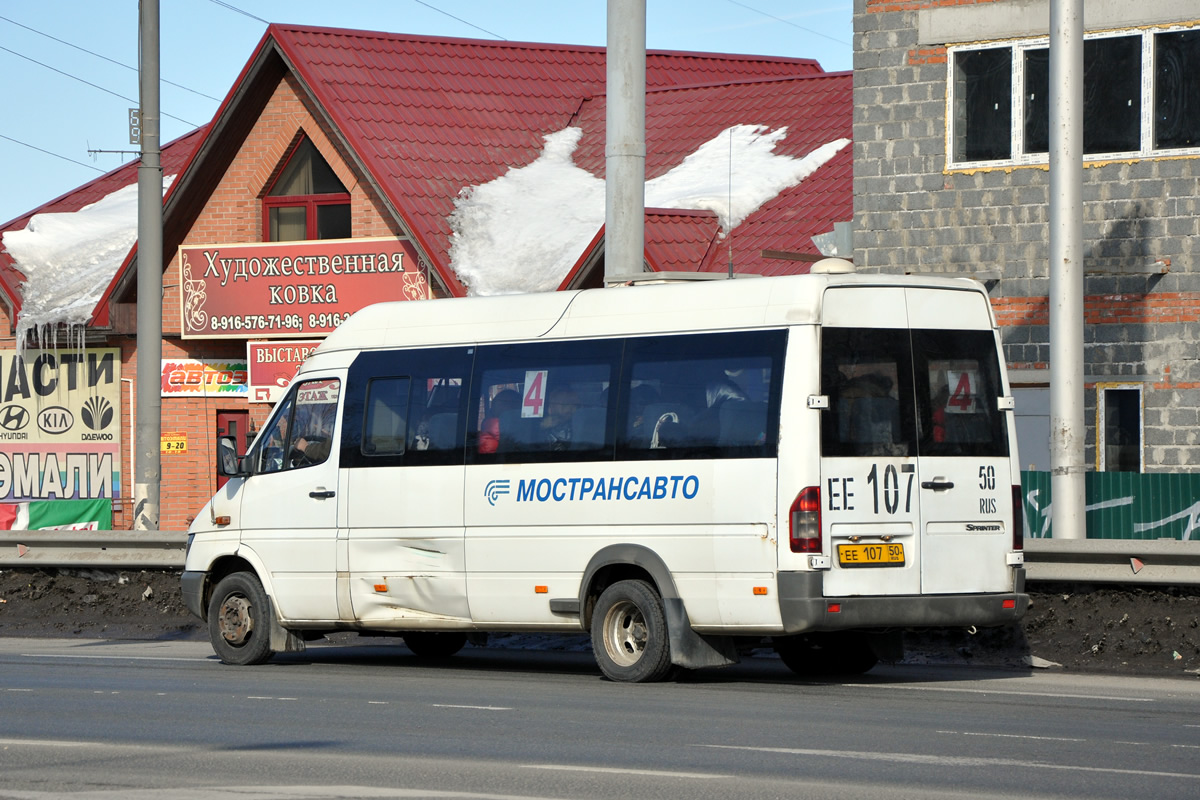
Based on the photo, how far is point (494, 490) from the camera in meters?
13.6

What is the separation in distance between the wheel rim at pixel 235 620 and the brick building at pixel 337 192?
10.9m

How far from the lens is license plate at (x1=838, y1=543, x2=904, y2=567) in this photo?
12.0 meters

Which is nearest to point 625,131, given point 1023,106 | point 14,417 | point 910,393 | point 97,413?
point 1023,106

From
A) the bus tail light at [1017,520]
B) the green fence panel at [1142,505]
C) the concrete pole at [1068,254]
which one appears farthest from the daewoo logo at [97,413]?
the bus tail light at [1017,520]

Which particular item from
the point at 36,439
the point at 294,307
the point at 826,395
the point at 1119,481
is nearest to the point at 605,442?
the point at 826,395

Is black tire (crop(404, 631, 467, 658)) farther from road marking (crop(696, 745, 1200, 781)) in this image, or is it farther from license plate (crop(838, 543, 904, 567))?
road marking (crop(696, 745, 1200, 781))

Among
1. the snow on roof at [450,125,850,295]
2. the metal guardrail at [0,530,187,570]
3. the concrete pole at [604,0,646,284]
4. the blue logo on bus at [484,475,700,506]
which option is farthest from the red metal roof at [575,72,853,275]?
the blue logo on bus at [484,475,700,506]

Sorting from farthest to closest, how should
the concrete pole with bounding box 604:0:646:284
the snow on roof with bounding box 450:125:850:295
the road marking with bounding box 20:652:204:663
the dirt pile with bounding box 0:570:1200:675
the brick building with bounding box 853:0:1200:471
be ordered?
the snow on roof with bounding box 450:125:850:295, the brick building with bounding box 853:0:1200:471, the concrete pole with bounding box 604:0:646:284, the road marking with bounding box 20:652:204:663, the dirt pile with bounding box 0:570:1200:675

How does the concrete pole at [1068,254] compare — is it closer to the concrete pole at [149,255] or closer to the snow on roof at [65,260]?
the concrete pole at [149,255]

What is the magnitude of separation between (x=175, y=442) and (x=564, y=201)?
23.6 ft

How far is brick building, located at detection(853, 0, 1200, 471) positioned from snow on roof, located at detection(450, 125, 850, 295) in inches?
224

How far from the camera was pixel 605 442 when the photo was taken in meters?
13.0

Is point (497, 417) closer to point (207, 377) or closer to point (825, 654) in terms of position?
point (825, 654)

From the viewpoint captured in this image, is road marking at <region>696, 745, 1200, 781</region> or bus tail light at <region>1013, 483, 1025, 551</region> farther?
bus tail light at <region>1013, 483, 1025, 551</region>
